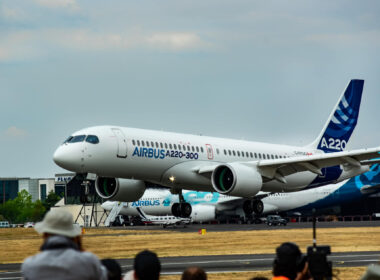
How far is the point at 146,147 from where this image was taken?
39500 mm

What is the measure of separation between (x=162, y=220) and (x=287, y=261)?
3386 inches

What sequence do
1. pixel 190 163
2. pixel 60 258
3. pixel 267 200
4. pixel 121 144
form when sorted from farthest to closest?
1. pixel 267 200
2. pixel 190 163
3. pixel 121 144
4. pixel 60 258

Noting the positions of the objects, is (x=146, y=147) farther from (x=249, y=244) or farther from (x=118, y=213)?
(x=118, y=213)

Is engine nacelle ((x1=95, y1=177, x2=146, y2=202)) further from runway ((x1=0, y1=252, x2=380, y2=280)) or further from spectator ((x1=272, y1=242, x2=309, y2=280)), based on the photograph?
spectator ((x1=272, y1=242, x2=309, y2=280))

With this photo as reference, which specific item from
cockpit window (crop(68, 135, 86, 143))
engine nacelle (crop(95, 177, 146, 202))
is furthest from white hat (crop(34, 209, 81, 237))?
engine nacelle (crop(95, 177, 146, 202))

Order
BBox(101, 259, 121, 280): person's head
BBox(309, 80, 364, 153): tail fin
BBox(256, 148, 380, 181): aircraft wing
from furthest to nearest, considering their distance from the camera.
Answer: BBox(309, 80, 364, 153): tail fin → BBox(256, 148, 380, 181): aircraft wing → BBox(101, 259, 121, 280): person's head

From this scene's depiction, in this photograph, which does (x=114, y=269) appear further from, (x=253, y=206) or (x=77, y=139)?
(x=253, y=206)

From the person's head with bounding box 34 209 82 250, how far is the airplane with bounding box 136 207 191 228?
251 ft

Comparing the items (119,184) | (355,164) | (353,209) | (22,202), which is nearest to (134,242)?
(119,184)

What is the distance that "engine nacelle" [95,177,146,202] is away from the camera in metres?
44.1

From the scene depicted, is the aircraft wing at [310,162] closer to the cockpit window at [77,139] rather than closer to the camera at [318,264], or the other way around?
the cockpit window at [77,139]

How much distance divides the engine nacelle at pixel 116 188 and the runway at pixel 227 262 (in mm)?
12880

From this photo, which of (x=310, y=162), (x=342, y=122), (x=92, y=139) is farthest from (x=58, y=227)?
(x=342, y=122)

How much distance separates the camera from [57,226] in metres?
7.23
